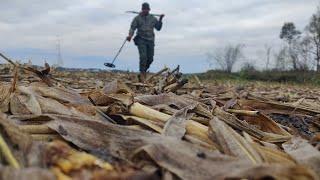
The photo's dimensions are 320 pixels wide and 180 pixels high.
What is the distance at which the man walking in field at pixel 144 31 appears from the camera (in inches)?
492

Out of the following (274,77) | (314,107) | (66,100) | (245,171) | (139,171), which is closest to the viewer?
(245,171)

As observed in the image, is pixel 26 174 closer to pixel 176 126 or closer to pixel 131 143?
pixel 131 143

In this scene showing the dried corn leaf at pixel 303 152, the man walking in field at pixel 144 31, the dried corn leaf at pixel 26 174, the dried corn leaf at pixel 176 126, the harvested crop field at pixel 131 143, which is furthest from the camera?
the man walking in field at pixel 144 31

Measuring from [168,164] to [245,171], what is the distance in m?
0.24

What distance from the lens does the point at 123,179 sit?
136 centimetres

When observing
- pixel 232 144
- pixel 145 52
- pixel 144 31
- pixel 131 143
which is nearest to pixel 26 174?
pixel 131 143

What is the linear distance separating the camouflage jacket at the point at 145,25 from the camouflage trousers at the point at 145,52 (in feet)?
0.46

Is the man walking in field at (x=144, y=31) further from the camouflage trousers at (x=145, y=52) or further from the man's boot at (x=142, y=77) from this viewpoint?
the man's boot at (x=142, y=77)

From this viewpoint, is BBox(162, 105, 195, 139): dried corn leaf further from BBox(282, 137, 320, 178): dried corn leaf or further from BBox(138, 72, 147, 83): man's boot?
BBox(138, 72, 147, 83): man's boot

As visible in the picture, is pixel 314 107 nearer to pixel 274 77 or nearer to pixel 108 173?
pixel 108 173

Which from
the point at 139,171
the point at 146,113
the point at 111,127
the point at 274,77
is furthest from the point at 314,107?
the point at 274,77

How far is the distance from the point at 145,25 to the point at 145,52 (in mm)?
598

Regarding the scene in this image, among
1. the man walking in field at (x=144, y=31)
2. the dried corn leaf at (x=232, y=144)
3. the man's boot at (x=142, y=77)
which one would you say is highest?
the man walking in field at (x=144, y=31)

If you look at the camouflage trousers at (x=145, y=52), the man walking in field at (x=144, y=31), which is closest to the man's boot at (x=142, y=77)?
the man walking in field at (x=144, y=31)
